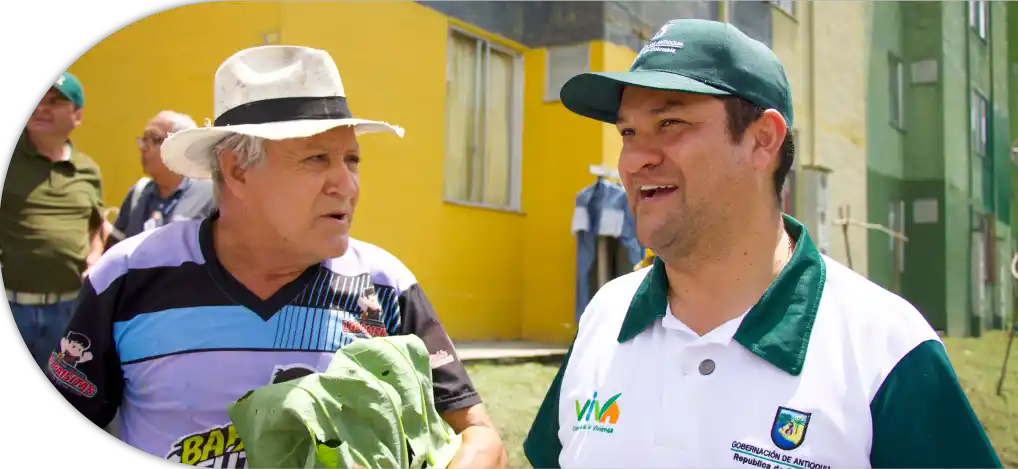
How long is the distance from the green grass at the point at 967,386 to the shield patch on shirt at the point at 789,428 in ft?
1.57

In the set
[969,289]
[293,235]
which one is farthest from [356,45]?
[969,289]

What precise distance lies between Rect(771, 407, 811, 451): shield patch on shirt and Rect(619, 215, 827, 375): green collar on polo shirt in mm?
72

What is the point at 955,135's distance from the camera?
24.3ft

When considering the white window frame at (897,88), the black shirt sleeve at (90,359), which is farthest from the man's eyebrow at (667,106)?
the white window frame at (897,88)

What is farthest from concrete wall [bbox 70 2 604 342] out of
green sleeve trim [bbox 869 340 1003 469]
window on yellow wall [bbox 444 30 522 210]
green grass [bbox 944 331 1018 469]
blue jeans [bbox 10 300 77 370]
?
green sleeve trim [bbox 869 340 1003 469]

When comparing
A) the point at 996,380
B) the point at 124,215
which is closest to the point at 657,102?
the point at 996,380

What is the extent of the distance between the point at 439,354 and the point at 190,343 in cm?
60

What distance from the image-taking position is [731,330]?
147 centimetres

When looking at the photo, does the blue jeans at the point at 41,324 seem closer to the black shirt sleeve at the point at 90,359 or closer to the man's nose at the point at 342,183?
the black shirt sleeve at the point at 90,359

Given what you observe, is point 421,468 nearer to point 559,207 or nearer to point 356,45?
point 356,45

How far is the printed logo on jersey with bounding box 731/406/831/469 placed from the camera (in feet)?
4.31

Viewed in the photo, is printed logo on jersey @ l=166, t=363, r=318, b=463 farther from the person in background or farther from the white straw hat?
the person in background

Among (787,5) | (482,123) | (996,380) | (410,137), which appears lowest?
(996,380)

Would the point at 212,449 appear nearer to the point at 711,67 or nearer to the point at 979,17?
the point at 711,67
